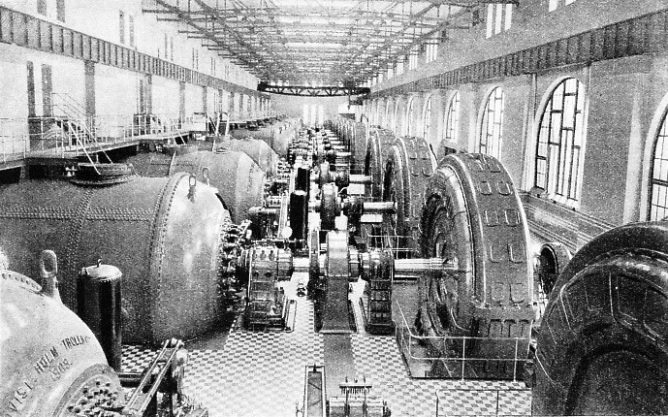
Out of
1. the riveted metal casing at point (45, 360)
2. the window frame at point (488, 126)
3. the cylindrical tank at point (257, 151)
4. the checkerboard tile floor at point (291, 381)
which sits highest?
the window frame at point (488, 126)

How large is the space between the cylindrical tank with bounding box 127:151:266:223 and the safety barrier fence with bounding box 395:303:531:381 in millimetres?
5415

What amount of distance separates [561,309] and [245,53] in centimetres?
3684

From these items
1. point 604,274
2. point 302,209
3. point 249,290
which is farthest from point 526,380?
point 302,209

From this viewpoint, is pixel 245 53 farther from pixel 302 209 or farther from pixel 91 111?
pixel 302 209

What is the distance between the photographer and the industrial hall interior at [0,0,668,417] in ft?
9.36

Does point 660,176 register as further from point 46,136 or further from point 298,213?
point 46,136

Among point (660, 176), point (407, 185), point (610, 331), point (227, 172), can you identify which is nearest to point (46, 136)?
point (227, 172)

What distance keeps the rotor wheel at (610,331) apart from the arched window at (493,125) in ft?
50.3

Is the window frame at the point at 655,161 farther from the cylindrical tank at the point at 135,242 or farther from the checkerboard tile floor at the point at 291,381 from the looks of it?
the cylindrical tank at the point at 135,242

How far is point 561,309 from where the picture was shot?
2924mm

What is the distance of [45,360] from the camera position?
2.91 m

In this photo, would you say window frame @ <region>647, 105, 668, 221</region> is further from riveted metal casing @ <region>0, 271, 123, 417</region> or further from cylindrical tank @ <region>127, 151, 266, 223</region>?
riveted metal casing @ <region>0, 271, 123, 417</region>

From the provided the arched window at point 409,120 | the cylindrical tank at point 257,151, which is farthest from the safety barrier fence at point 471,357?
the arched window at point 409,120

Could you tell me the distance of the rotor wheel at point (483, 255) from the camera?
6.03 m
